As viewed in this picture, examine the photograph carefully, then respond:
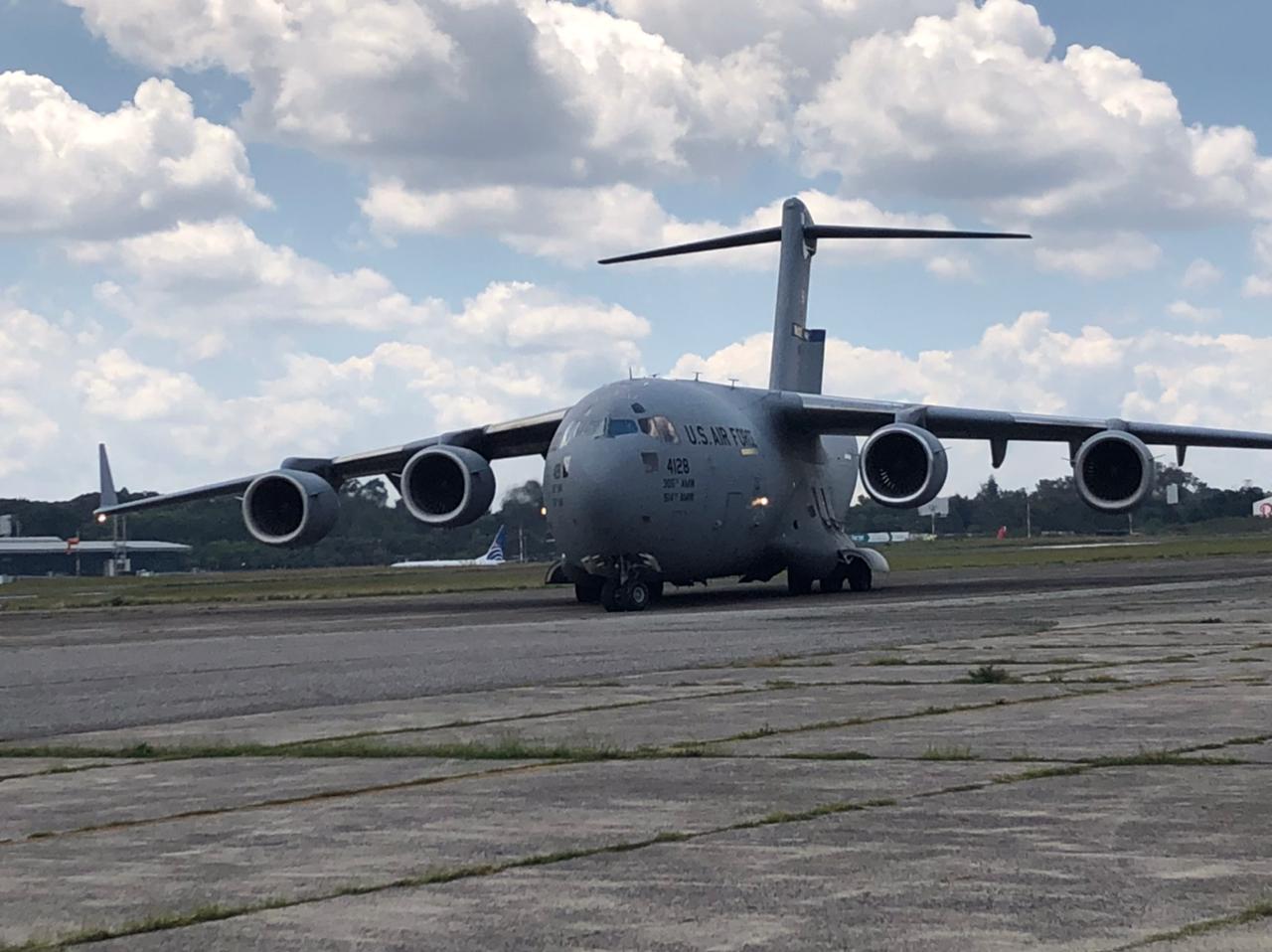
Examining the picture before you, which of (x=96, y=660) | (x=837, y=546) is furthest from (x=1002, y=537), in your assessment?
(x=96, y=660)

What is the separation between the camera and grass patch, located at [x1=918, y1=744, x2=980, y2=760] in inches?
292

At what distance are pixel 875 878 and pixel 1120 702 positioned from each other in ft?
16.4

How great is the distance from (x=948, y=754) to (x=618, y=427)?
19.7m

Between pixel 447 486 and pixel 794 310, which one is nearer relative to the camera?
pixel 447 486

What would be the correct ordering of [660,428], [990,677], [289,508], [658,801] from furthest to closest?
[289,508] < [660,428] < [990,677] < [658,801]

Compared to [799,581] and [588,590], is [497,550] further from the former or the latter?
[588,590]

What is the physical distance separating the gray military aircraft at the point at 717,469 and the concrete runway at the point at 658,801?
1241 centimetres

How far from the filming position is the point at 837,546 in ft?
109

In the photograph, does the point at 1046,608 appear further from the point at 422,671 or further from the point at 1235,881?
the point at 1235,881

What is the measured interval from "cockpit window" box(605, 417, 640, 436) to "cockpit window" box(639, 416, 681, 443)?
17 centimetres

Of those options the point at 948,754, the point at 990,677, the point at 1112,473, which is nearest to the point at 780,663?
the point at 990,677

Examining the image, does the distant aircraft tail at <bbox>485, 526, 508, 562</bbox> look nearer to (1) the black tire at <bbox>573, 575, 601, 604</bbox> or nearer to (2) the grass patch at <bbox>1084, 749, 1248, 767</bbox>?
(1) the black tire at <bbox>573, 575, 601, 604</bbox>

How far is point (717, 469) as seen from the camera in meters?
28.6

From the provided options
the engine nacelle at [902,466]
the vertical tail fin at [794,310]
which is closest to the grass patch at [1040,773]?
the engine nacelle at [902,466]
